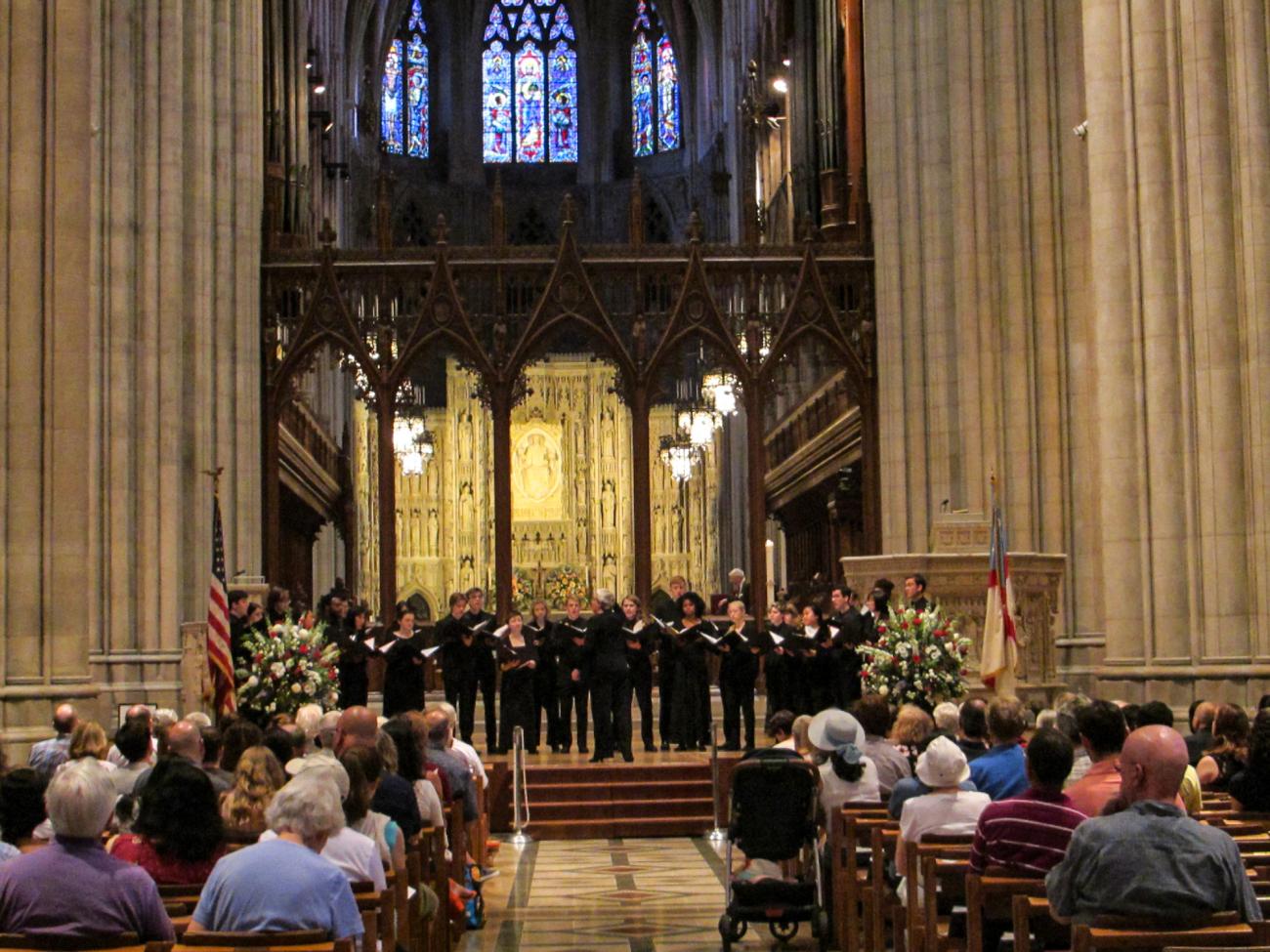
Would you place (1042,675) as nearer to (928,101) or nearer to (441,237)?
(928,101)

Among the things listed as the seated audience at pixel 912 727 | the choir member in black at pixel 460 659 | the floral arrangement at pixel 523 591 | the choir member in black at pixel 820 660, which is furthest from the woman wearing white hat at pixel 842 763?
the floral arrangement at pixel 523 591

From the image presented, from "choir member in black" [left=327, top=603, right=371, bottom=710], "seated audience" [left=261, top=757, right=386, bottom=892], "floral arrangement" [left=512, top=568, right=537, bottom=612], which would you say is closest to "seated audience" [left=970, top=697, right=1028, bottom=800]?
"seated audience" [left=261, top=757, right=386, bottom=892]

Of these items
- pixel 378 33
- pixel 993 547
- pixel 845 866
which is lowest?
pixel 845 866

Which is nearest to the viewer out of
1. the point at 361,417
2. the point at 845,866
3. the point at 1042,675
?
the point at 845,866

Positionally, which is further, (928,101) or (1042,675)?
(928,101)

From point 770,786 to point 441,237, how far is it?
13661 mm

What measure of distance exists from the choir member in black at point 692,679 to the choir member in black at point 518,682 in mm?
1363

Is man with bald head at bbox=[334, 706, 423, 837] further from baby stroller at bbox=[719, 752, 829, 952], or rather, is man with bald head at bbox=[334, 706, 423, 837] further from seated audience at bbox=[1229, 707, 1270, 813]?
seated audience at bbox=[1229, 707, 1270, 813]

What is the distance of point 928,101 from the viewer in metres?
22.1

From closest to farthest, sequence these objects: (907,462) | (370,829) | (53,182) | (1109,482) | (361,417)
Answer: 1. (370,829)
2. (53,182)
3. (1109,482)
4. (907,462)
5. (361,417)

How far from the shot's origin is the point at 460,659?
1858cm

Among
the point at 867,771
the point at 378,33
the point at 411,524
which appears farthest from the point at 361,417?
the point at 867,771

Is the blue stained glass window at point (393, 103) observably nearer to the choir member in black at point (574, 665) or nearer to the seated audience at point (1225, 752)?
the choir member in black at point (574, 665)

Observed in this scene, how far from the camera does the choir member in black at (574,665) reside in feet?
59.8
